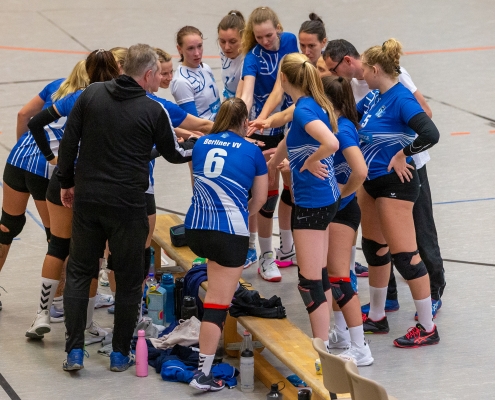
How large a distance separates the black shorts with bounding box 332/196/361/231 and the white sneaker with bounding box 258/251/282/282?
142 centimetres

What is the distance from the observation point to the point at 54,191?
5.61 meters

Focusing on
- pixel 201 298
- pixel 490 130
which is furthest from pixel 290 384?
pixel 490 130

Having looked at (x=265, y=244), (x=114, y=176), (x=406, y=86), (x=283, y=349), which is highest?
(x=406, y=86)

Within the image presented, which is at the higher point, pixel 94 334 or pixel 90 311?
pixel 90 311

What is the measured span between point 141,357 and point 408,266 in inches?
66.5

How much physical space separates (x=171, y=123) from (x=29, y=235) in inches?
109

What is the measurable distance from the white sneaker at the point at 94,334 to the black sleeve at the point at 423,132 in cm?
229

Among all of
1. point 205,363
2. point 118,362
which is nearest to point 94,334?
point 118,362

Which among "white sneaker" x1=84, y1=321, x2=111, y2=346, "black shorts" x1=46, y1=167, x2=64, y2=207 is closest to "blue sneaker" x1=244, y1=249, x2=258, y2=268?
"white sneaker" x1=84, y1=321, x2=111, y2=346

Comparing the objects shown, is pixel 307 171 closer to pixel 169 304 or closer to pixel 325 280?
pixel 325 280

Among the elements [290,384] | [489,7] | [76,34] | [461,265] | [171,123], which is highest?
[489,7]

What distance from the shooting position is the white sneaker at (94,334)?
5.86 meters

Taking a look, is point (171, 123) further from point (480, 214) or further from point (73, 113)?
point (480, 214)

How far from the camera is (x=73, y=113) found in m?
5.13
